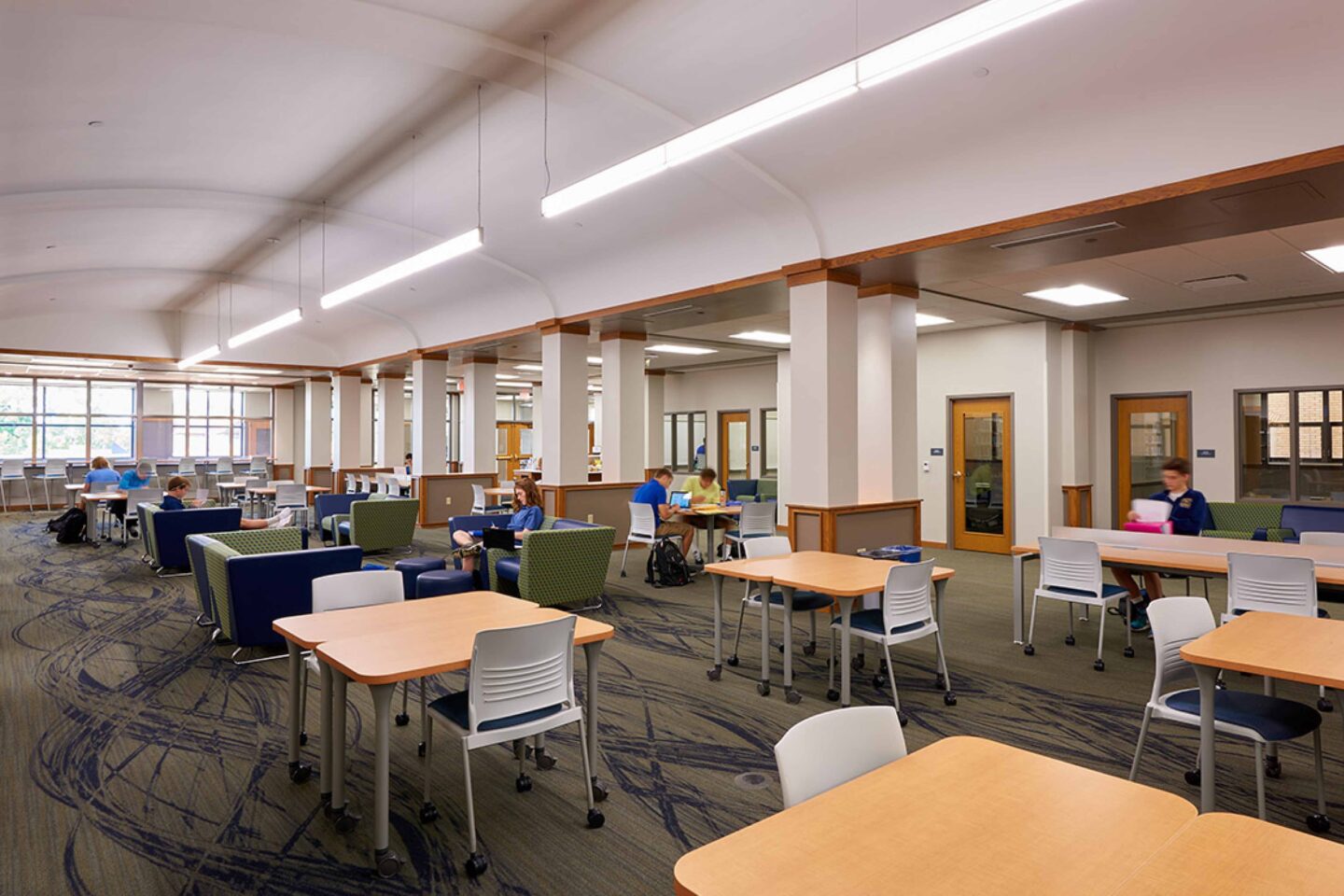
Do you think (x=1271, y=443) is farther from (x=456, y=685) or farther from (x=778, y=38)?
(x=456, y=685)

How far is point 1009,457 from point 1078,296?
2526 millimetres

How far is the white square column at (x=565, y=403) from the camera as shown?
32.7 ft

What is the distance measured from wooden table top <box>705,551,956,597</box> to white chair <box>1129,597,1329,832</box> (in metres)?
1.31

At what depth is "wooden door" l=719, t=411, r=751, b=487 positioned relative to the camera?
49.3 ft

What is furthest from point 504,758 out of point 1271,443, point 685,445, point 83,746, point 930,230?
point 685,445

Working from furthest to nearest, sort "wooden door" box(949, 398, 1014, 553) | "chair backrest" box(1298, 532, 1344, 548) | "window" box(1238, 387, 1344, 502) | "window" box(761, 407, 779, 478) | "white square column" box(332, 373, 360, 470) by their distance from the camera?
"white square column" box(332, 373, 360, 470)
"window" box(761, 407, 779, 478)
"wooden door" box(949, 398, 1014, 553)
"window" box(1238, 387, 1344, 502)
"chair backrest" box(1298, 532, 1344, 548)

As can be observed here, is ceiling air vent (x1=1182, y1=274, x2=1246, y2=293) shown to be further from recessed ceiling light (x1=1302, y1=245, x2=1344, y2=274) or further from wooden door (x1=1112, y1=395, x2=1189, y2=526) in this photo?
wooden door (x1=1112, y1=395, x2=1189, y2=526)

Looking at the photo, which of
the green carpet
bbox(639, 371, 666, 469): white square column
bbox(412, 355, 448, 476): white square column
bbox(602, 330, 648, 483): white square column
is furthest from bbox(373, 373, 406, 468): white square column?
the green carpet

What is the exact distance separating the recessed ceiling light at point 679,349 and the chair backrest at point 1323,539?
27.8ft

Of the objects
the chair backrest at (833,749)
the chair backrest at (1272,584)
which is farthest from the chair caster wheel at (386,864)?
the chair backrest at (1272,584)

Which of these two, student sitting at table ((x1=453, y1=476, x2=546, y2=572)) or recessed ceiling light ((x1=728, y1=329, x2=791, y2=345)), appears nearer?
student sitting at table ((x1=453, y1=476, x2=546, y2=572))

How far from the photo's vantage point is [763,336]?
38.5 ft

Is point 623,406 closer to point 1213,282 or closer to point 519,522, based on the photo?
point 519,522

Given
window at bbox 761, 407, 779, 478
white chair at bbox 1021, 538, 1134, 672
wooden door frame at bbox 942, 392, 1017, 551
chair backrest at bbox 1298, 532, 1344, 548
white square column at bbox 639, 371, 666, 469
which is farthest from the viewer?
white square column at bbox 639, 371, 666, 469
